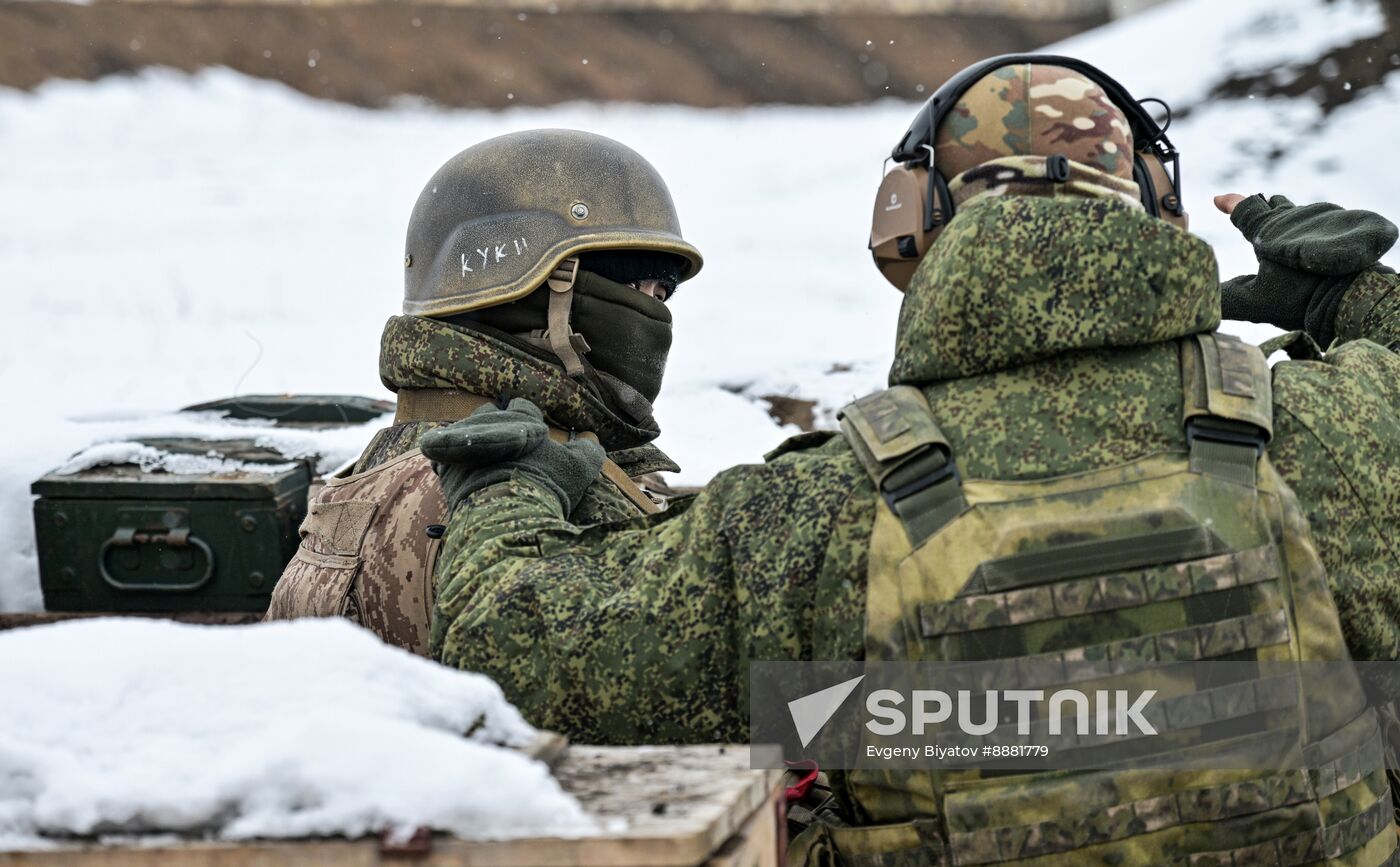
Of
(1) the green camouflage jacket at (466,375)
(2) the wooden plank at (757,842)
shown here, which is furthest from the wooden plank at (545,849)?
(1) the green camouflage jacket at (466,375)

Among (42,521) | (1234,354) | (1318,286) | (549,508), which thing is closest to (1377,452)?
(1234,354)

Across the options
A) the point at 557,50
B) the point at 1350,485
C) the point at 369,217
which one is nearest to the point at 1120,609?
the point at 1350,485

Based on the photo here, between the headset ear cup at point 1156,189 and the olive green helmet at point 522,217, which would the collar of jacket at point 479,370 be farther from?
the headset ear cup at point 1156,189

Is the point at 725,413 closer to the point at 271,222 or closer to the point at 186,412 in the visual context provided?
the point at 186,412

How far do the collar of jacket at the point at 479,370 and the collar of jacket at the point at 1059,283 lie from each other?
1297 millimetres

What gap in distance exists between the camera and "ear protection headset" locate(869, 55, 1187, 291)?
2271 millimetres

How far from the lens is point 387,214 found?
10.4 metres

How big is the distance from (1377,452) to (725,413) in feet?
12.1

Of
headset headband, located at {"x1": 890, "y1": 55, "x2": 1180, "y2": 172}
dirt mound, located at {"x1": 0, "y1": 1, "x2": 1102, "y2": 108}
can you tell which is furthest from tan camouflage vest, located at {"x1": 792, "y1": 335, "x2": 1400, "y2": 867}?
dirt mound, located at {"x1": 0, "y1": 1, "x2": 1102, "y2": 108}

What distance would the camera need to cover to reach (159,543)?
4.08 metres

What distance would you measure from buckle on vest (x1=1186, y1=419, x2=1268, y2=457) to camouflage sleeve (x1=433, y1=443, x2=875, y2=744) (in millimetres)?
434

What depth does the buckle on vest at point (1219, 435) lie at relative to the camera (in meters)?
1.87

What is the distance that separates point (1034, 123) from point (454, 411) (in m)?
1.45

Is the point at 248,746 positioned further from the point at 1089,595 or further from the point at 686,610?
the point at 1089,595
